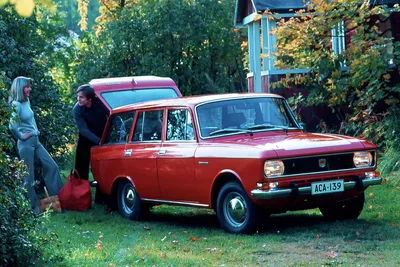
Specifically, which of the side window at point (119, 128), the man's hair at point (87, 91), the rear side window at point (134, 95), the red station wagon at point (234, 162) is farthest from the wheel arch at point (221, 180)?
the rear side window at point (134, 95)

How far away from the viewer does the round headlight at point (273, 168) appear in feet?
31.5

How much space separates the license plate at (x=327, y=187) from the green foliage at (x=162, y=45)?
50.4 ft

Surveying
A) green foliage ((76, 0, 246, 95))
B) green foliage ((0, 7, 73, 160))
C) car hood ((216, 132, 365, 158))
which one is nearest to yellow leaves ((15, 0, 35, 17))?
car hood ((216, 132, 365, 158))

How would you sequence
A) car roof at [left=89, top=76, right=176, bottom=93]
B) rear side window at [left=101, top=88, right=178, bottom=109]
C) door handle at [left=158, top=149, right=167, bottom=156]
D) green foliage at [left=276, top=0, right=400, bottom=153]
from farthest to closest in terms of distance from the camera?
green foliage at [left=276, top=0, right=400, bottom=153], car roof at [left=89, top=76, right=176, bottom=93], rear side window at [left=101, top=88, right=178, bottom=109], door handle at [left=158, top=149, right=167, bottom=156]

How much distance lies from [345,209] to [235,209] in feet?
5.11

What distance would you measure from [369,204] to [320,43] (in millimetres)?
5787

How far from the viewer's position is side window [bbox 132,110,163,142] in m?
11.8

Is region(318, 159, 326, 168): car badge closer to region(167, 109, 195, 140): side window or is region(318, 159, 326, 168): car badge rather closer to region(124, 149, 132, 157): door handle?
region(167, 109, 195, 140): side window

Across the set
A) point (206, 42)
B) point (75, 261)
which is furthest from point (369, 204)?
point (206, 42)

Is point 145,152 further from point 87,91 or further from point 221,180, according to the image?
Answer: point 87,91

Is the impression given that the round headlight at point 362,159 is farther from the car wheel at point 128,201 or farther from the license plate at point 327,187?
the car wheel at point 128,201

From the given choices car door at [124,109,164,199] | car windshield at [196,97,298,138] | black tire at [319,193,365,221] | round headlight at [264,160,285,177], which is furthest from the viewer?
car door at [124,109,164,199]

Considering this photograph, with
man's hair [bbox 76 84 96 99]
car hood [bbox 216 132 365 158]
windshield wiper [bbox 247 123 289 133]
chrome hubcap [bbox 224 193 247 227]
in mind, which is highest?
man's hair [bbox 76 84 96 99]

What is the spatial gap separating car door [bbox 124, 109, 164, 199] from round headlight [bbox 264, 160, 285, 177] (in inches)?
87.5
